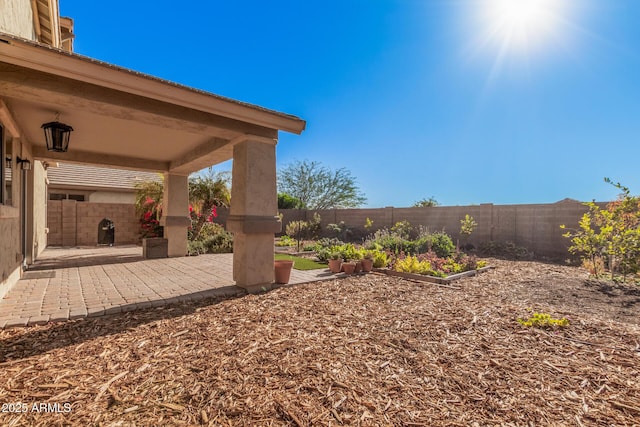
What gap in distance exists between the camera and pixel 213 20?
775 cm

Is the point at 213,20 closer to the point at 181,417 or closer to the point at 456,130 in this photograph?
the point at 181,417

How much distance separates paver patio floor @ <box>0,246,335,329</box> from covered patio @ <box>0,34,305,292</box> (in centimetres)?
52

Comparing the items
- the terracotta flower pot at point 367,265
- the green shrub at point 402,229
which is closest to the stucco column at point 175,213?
the terracotta flower pot at point 367,265

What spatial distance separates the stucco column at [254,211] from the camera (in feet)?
15.0

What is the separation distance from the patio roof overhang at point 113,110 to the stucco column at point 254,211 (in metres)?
0.28

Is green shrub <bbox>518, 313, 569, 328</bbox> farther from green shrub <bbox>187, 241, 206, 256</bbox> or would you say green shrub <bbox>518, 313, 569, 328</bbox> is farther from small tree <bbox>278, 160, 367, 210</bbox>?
small tree <bbox>278, 160, 367, 210</bbox>

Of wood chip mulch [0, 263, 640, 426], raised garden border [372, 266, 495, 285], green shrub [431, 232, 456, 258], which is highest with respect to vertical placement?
green shrub [431, 232, 456, 258]

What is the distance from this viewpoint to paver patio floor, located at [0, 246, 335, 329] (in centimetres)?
358

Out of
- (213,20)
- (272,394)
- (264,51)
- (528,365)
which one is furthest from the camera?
(264,51)

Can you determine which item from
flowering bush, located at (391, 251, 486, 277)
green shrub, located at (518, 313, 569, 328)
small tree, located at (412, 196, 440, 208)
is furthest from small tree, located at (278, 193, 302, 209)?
green shrub, located at (518, 313, 569, 328)

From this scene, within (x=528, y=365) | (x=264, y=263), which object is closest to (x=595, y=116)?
(x=528, y=365)

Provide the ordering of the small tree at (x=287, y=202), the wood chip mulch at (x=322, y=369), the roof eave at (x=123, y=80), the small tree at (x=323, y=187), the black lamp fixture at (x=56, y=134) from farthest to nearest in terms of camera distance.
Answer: the small tree at (x=323, y=187), the small tree at (x=287, y=202), the black lamp fixture at (x=56, y=134), the roof eave at (x=123, y=80), the wood chip mulch at (x=322, y=369)

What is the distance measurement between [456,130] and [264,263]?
11242mm

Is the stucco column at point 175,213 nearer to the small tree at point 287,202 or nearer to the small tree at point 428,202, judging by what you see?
the small tree at point 287,202
